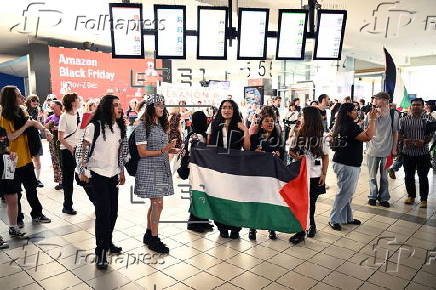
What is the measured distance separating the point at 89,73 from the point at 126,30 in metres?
8.71

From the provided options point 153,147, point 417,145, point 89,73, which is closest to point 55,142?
point 153,147

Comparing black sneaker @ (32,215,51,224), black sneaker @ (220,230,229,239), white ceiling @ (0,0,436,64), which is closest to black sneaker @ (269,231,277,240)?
black sneaker @ (220,230,229,239)

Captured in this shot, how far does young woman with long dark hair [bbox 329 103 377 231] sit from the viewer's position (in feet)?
13.3

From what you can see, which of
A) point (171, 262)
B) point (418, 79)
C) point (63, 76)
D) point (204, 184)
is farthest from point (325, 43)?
point (418, 79)

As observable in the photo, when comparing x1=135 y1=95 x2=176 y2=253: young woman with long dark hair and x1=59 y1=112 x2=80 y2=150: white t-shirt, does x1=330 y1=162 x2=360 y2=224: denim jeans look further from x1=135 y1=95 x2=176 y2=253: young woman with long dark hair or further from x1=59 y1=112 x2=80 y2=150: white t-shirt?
x1=59 y1=112 x2=80 y2=150: white t-shirt

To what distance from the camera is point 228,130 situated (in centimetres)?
369

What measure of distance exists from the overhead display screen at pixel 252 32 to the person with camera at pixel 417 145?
2535 mm

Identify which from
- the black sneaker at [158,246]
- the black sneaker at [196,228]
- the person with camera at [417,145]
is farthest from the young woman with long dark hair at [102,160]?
the person with camera at [417,145]

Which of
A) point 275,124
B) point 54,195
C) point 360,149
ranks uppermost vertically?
point 275,124

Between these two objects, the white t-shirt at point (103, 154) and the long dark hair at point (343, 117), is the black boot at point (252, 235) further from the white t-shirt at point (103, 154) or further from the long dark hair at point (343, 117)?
the white t-shirt at point (103, 154)

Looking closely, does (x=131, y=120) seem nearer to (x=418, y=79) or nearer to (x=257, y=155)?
(x=257, y=155)

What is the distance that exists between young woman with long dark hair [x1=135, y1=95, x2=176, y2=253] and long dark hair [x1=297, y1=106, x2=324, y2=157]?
148cm

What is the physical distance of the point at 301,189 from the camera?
3305 mm

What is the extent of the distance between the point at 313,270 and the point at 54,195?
4536 millimetres
